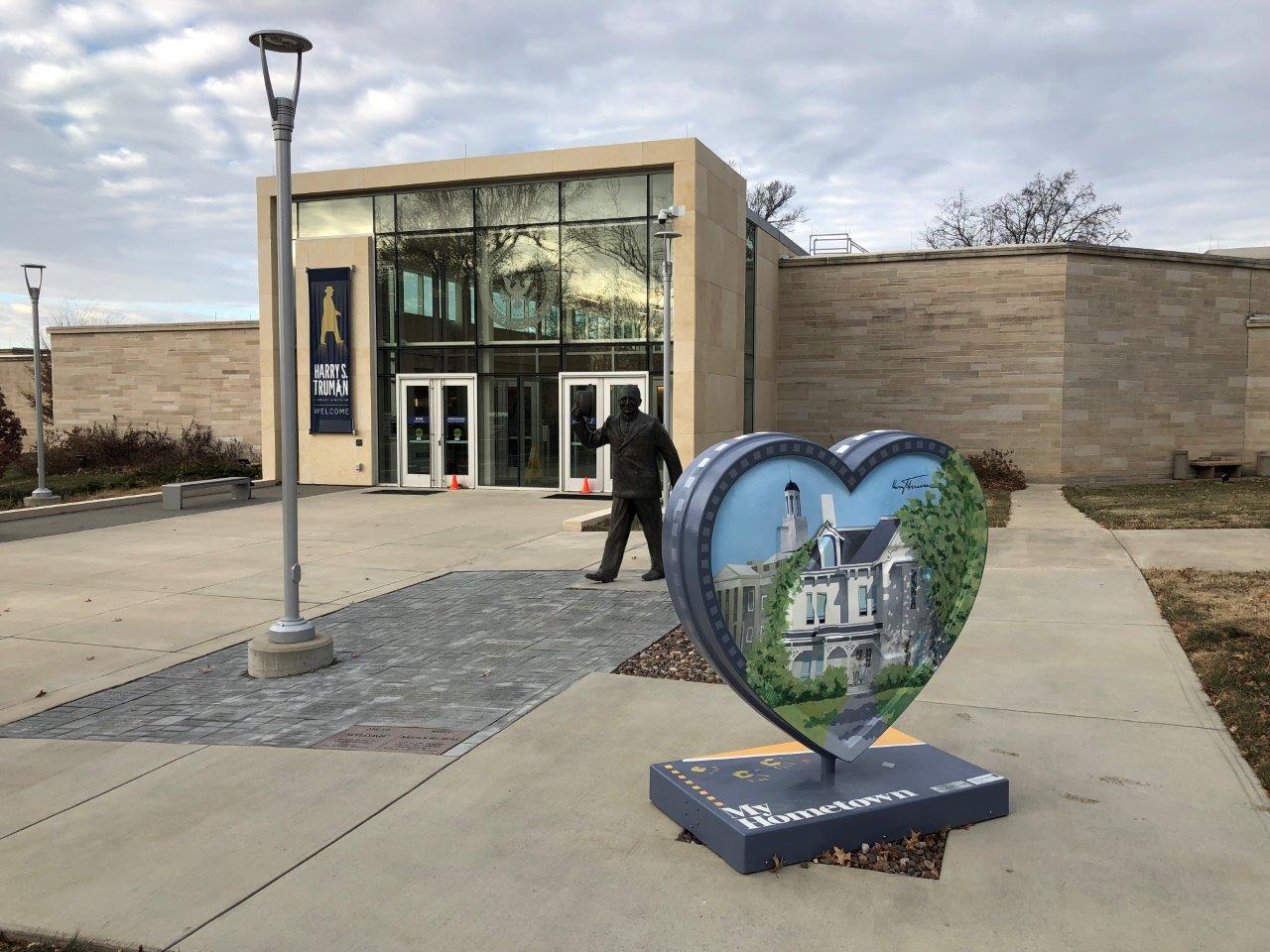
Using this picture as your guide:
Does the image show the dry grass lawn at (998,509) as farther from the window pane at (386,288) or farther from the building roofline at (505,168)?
the window pane at (386,288)

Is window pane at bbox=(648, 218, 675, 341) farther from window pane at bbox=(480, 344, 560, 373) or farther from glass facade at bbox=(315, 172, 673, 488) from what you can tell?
window pane at bbox=(480, 344, 560, 373)

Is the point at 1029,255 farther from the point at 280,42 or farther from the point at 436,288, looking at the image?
the point at 280,42

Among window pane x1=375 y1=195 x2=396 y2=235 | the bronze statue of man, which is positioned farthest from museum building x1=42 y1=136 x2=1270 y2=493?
the bronze statue of man

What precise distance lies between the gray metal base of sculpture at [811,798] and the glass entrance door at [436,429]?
16.6 metres

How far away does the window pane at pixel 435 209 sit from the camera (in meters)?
20.4

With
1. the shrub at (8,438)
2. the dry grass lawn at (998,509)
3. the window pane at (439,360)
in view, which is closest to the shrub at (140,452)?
the shrub at (8,438)

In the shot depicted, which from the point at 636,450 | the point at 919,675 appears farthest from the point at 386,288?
the point at 919,675

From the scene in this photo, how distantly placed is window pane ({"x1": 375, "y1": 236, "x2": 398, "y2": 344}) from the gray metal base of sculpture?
18161 millimetres

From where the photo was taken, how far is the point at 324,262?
2150 centimetres

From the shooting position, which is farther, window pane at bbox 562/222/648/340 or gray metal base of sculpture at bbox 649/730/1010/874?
window pane at bbox 562/222/648/340

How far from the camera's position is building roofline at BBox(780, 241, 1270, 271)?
21.8 meters

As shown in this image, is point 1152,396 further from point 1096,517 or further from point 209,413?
point 209,413

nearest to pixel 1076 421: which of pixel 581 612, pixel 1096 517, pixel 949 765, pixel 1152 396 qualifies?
pixel 1152 396

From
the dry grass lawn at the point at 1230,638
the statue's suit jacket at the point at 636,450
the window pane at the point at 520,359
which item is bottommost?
the dry grass lawn at the point at 1230,638
